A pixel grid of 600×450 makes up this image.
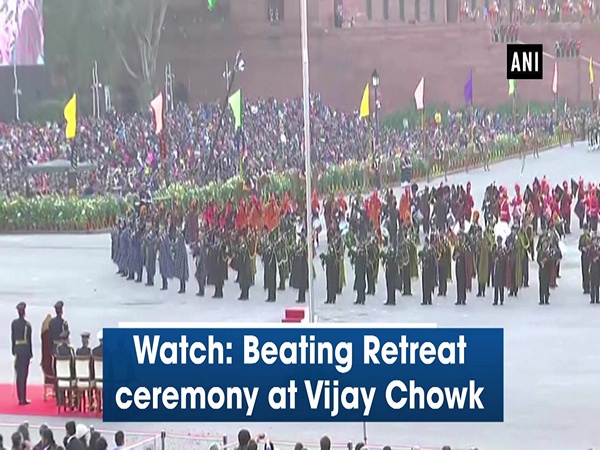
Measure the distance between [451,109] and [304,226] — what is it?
269cm

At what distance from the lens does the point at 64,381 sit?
16.0 metres

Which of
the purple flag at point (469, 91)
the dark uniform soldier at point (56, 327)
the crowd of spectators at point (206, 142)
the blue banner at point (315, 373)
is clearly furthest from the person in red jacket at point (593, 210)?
the blue banner at point (315, 373)

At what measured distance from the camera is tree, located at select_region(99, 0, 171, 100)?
83.4 ft

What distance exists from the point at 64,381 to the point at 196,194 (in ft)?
27.2

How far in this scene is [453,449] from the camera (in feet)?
50.0

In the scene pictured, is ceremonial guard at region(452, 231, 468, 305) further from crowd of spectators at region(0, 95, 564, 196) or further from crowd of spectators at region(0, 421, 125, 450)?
crowd of spectators at region(0, 421, 125, 450)

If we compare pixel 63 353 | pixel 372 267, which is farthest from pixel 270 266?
pixel 63 353

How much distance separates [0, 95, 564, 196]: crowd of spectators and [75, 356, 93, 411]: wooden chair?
27.3ft

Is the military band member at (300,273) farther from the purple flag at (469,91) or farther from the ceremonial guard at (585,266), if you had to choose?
the ceremonial guard at (585,266)

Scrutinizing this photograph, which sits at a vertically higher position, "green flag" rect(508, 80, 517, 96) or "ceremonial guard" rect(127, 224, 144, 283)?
"green flag" rect(508, 80, 517, 96)

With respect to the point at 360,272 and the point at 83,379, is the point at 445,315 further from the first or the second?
the point at 83,379

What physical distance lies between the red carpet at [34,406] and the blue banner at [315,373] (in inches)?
152

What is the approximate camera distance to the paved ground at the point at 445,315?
15992 millimetres

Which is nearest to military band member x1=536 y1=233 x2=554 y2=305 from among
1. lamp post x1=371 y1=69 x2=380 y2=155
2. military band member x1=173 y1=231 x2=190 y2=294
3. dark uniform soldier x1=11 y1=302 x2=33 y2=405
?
lamp post x1=371 y1=69 x2=380 y2=155
